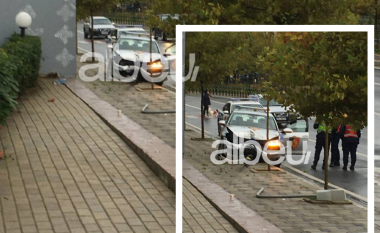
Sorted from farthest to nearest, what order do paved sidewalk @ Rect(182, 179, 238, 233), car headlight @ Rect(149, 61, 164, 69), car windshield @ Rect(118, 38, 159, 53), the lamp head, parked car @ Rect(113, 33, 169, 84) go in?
car windshield @ Rect(118, 38, 159, 53)
parked car @ Rect(113, 33, 169, 84)
car headlight @ Rect(149, 61, 164, 69)
the lamp head
paved sidewalk @ Rect(182, 179, 238, 233)

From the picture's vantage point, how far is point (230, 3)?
11828 millimetres

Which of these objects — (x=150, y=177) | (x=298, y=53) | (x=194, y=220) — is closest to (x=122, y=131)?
(x=150, y=177)

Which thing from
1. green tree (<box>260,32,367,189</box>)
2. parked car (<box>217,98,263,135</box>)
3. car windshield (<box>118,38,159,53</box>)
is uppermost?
car windshield (<box>118,38,159,53</box>)

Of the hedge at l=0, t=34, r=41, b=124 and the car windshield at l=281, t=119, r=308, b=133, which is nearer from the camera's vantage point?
the car windshield at l=281, t=119, r=308, b=133

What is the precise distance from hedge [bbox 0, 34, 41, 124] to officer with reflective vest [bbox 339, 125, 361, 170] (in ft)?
17.1

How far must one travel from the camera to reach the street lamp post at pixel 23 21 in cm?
1878

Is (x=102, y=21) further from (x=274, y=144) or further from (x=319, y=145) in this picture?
(x=319, y=145)

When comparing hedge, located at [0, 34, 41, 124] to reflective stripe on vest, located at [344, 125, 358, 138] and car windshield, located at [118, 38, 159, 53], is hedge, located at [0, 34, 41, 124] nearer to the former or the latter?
car windshield, located at [118, 38, 159, 53]

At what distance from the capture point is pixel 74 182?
9.43 metres

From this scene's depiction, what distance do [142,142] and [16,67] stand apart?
2.16 meters

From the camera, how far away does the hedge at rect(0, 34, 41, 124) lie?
9734mm

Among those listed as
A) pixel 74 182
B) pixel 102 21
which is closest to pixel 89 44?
pixel 102 21

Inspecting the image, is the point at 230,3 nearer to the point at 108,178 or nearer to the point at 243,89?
the point at 108,178

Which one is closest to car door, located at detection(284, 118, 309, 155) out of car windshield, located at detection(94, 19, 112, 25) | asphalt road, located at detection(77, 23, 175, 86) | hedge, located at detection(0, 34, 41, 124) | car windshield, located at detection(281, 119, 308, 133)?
car windshield, located at detection(281, 119, 308, 133)
